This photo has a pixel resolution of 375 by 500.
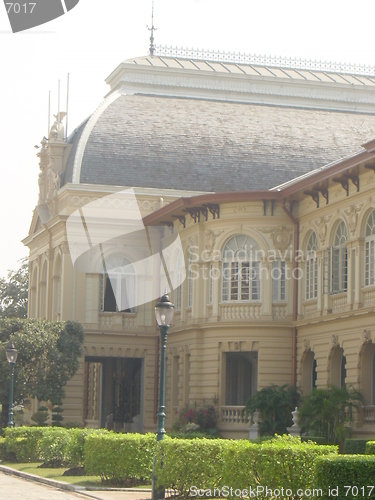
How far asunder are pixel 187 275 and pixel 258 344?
478cm

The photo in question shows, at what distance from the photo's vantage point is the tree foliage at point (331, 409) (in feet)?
106

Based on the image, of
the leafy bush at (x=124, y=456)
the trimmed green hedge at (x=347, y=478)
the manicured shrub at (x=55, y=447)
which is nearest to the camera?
the trimmed green hedge at (x=347, y=478)

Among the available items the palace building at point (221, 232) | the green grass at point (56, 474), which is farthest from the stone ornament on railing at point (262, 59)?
the green grass at point (56, 474)

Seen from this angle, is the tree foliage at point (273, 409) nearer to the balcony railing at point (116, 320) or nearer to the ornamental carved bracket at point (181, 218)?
the ornamental carved bracket at point (181, 218)

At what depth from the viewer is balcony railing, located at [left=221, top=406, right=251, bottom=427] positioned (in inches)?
1494

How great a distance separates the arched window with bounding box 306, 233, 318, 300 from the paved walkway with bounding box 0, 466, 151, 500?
1389cm

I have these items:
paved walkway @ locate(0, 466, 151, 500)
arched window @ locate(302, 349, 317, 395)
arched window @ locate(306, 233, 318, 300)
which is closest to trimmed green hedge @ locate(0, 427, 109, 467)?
paved walkway @ locate(0, 466, 151, 500)

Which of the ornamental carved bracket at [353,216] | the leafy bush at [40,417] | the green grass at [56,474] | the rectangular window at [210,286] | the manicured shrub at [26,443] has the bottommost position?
the green grass at [56,474]

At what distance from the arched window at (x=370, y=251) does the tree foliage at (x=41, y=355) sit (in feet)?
47.4

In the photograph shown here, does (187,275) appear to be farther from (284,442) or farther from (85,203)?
(284,442)

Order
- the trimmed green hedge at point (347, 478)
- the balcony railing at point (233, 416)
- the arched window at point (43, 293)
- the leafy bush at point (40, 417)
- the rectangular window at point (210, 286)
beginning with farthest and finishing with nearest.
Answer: the arched window at point (43, 293) < the leafy bush at point (40, 417) < the rectangular window at point (210, 286) < the balcony railing at point (233, 416) < the trimmed green hedge at point (347, 478)

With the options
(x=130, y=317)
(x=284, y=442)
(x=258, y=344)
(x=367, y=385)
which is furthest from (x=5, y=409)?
(x=284, y=442)

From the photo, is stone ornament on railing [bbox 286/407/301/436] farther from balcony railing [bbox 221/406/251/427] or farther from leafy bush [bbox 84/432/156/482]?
leafy bush [bbox 84/432/156/482]

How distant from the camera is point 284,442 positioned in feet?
65.0
